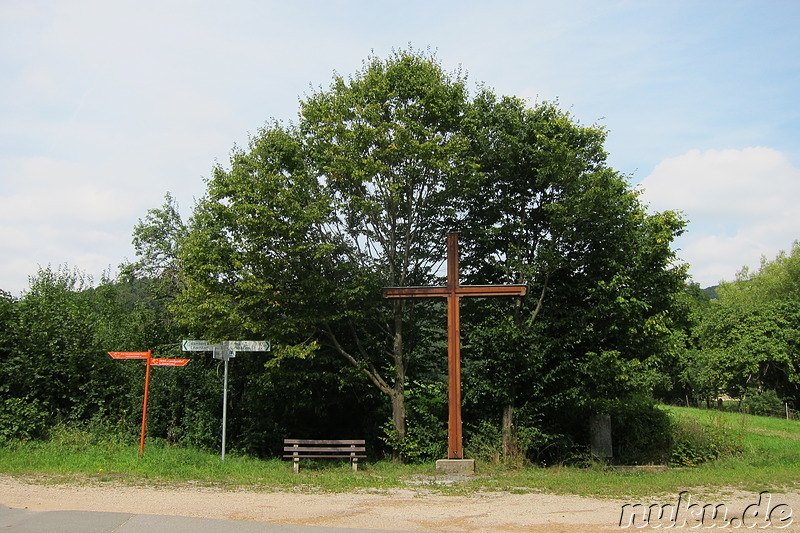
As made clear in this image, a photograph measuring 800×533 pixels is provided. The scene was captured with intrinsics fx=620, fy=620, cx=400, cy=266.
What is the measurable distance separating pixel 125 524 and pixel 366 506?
332 cm

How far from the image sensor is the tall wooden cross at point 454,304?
13.3 meters

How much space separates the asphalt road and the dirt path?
346mm

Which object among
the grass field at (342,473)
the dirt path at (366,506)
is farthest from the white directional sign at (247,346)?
the dirt path at (366,506)

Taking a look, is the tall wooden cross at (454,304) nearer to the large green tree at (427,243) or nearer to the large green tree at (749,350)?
the large green tree at (427,243)

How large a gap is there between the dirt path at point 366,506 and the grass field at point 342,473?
0.81 meters

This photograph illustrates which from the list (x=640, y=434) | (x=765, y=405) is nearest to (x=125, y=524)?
(x=640, y=434)

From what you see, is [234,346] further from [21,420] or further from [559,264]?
[559,264]

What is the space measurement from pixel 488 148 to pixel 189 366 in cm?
1091

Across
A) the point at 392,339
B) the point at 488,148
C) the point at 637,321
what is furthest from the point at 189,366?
the point at 637,321

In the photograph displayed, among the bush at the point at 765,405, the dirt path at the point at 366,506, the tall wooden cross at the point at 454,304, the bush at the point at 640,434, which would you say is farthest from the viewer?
the bush at the point at 765,405

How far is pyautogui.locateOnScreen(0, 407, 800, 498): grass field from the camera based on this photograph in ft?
36.7

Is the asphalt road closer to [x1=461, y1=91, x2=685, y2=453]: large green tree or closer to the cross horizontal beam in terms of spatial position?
the cross horizontal beam

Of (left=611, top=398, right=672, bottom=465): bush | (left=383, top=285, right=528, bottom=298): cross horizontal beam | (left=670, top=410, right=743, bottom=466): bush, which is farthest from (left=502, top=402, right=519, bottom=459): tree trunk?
(left=670, top=410, right=743, bottom=466): bush

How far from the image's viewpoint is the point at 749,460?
1576cm
